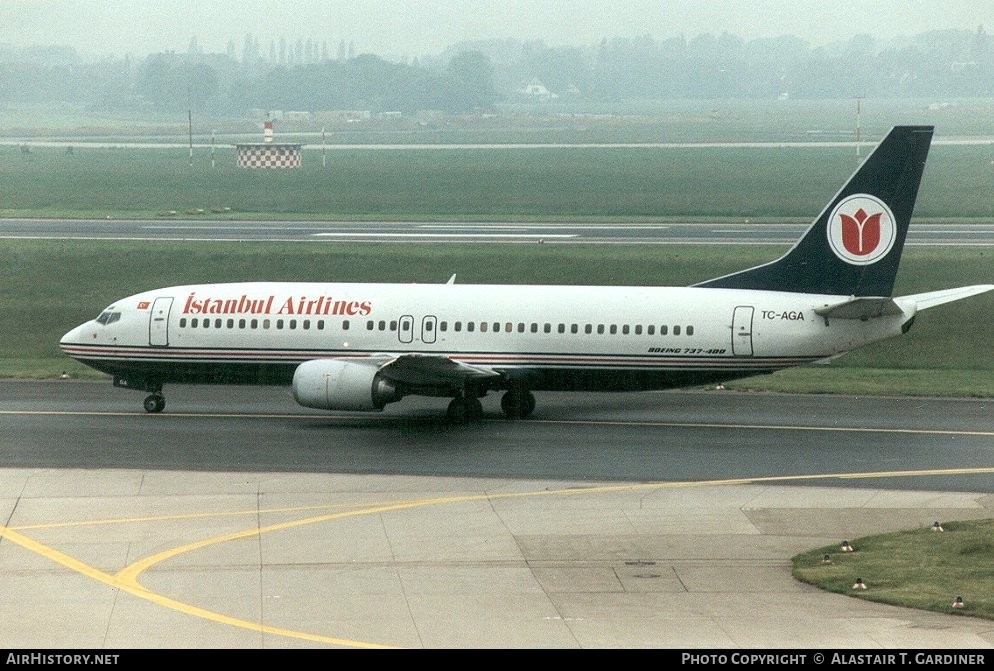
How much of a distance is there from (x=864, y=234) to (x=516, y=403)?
1066 centimetres

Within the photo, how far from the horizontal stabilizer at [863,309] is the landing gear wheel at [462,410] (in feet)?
32.1

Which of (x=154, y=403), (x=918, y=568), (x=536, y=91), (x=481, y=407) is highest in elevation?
(x=536, y=91)

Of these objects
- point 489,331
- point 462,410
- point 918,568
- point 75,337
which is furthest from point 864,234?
point 75,337

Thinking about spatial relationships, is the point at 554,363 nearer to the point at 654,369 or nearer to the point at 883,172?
the point at 654,369

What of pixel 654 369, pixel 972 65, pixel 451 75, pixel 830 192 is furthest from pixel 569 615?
pixel 451 75

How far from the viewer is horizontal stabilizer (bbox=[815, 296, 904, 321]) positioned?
37.9m

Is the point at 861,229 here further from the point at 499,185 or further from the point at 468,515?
the point at 499,185

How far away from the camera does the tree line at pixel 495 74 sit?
7794 cm

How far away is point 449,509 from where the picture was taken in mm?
29875

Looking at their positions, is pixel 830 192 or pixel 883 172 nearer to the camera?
pixel 883 172

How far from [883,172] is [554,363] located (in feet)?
34.1

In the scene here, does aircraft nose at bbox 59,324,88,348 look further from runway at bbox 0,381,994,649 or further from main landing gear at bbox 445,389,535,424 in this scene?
main landing gear at bbox 445,389,535,424

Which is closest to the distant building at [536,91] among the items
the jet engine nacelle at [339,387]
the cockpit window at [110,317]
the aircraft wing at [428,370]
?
the cockpit window at [110,317]

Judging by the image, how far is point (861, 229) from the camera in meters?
39.7
